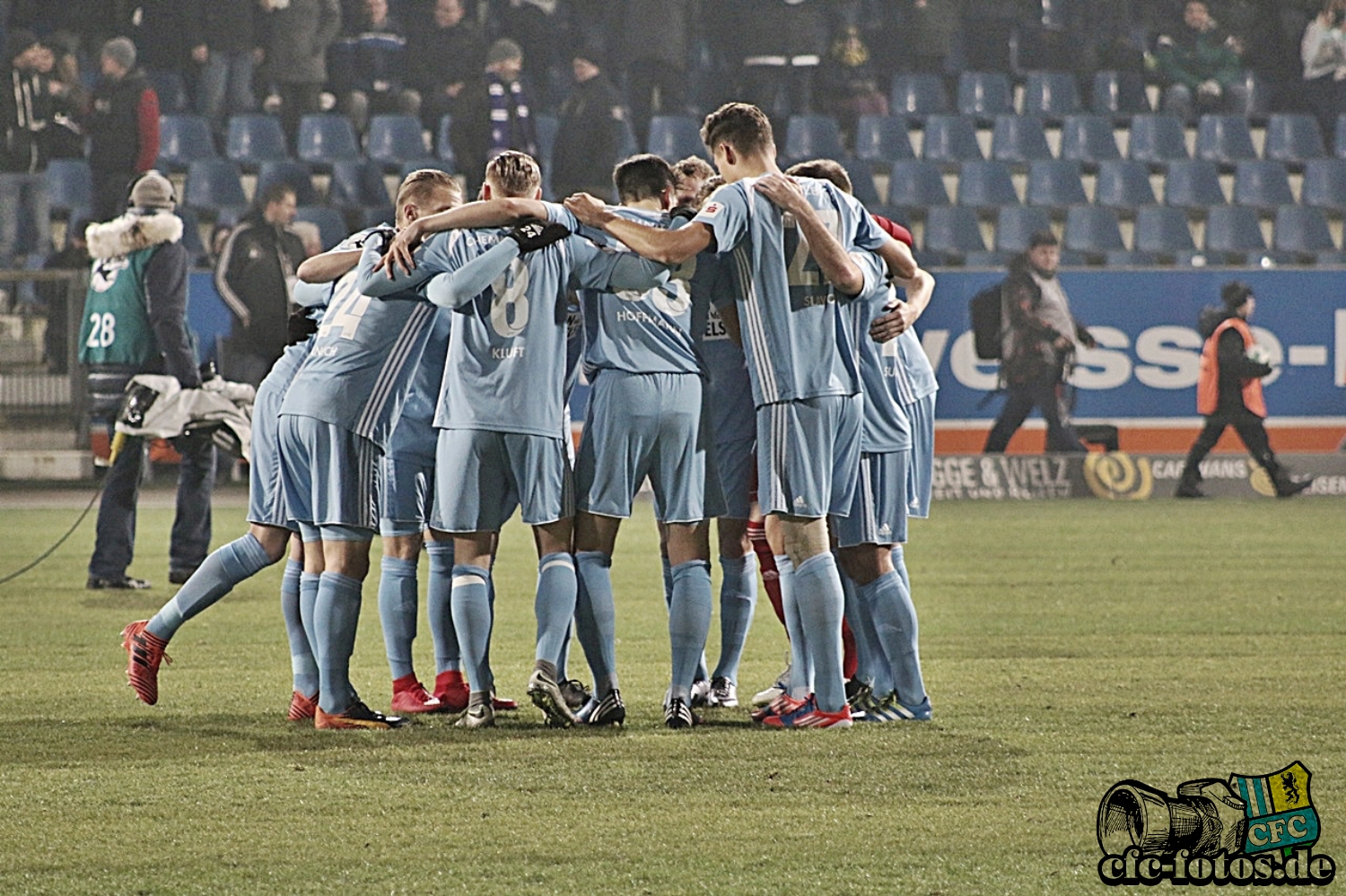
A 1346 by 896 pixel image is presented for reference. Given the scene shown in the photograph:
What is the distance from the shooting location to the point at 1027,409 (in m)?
15.7

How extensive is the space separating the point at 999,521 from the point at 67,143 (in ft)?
34.2

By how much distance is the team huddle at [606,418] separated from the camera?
5.36 m

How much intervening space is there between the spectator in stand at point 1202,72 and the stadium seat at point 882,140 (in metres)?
3.22

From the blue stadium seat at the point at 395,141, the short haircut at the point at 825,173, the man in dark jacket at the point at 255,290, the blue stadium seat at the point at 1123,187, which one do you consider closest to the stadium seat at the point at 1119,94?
the blue stadium seat at the point at 1123,187

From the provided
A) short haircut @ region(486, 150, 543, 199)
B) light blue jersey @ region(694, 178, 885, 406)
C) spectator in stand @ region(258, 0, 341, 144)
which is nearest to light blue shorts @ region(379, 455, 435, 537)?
short haircut @ region(486, 150, 543, 199)

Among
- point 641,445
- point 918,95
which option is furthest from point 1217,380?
point 641,445

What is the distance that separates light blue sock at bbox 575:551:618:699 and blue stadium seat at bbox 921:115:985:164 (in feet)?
47.1

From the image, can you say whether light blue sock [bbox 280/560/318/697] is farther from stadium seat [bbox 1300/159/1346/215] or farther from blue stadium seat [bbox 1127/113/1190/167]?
stadium seat [bbox 1300/159/1346/215]

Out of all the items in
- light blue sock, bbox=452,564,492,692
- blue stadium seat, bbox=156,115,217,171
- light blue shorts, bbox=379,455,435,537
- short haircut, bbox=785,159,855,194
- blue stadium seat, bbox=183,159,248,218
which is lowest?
light blue sock, bbox=452,564,492,692

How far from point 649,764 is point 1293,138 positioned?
16779 mm

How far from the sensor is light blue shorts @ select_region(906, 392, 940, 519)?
5.96 metres

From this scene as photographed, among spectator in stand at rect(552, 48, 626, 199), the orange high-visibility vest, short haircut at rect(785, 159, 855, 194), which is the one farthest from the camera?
spectator in stand at rect(552, 48, 626, 199)

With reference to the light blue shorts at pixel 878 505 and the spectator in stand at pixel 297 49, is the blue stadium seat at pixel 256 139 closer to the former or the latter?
the spectator in stand at pixel 297 49

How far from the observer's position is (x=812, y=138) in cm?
1881
